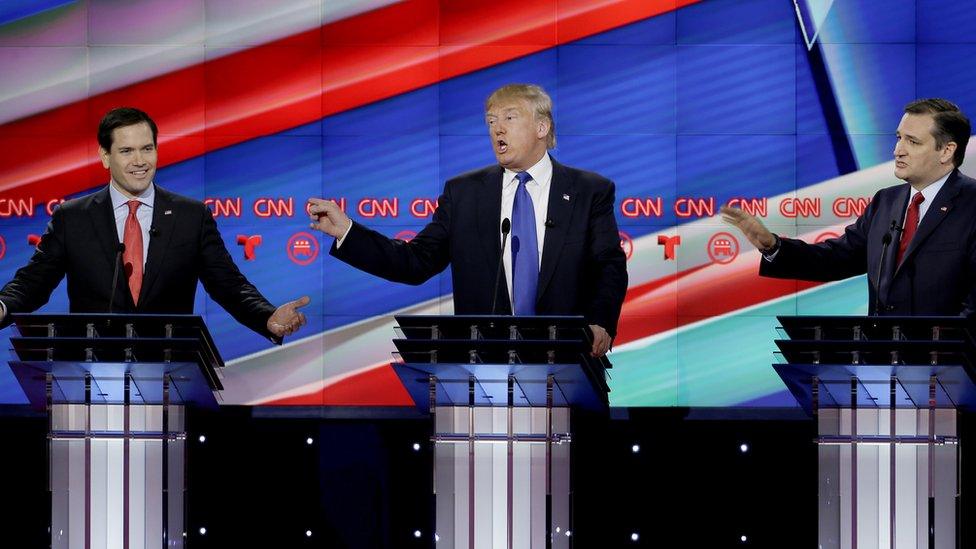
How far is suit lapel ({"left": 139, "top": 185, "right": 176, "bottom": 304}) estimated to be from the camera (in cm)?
499

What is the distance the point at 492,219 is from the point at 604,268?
0.43 metres

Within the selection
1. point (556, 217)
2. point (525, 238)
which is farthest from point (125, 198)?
point (556, 217)

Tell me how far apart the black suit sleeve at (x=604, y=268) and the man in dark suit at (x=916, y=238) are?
16.6 inches

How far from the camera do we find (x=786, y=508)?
4.59 metres

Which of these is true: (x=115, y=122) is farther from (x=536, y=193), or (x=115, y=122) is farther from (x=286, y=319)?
(x=536, y=193)

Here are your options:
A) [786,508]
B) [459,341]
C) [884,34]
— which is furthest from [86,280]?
[884,34]

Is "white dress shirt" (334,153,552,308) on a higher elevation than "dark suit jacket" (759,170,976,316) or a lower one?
higher

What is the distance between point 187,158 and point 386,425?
4026 mm

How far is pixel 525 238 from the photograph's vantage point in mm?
4969

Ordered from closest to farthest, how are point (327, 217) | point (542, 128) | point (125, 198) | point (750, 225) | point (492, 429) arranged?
point (492, 429) < point (327, 217) < point (750, 225) < point (542, 128) < point (125, 198)

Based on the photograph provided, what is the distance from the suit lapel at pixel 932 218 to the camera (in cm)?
497

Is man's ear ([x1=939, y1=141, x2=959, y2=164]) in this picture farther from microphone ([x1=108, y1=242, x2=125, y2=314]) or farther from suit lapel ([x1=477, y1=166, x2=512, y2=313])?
microphone ([x1=108, y1=242, x2=125, y2=314])

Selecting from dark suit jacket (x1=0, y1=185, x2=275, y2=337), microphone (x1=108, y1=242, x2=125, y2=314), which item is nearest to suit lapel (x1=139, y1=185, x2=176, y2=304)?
dark suit jacket (x1=0, y1=185, x2=275, y2=337)

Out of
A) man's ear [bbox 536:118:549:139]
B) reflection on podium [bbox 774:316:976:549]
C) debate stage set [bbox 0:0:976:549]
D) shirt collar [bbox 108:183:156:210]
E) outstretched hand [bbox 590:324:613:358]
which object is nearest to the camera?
reflection on podium [bbox 774:316:976:549]
